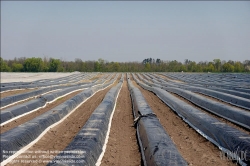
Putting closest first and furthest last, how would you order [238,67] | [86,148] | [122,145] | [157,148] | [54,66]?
[157,148] → [86,148] → [122,145] → [238,67] → [54,66]

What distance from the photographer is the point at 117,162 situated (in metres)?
4.84

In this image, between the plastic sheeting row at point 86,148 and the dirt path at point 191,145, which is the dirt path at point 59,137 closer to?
the plastic sheeting row at point 86,148

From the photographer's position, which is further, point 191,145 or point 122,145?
point 122,145

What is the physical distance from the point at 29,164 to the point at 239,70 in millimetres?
63120

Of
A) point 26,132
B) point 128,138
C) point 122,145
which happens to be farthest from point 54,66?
point 122,145

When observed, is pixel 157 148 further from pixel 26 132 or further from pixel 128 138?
pixel 26 132

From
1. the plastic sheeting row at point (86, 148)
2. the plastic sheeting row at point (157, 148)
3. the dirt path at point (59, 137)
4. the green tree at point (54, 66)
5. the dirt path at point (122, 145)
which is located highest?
the green tree at point (54, 66)

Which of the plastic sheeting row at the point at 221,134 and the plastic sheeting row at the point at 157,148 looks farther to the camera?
the plastic sheeting row at the point at 221,134

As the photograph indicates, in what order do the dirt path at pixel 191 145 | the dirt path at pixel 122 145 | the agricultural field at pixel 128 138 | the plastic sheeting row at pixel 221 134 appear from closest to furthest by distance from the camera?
the agricultural field at pixel 128 138 → the dirt path at pixel 191 145 → the plastic sheeting row at pixel 221 134 → the dirt path at pixel 122 145

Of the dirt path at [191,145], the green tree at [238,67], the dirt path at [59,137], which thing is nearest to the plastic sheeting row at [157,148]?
the dirt path at [191,145]

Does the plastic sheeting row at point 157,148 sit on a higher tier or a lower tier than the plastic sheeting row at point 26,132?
higher

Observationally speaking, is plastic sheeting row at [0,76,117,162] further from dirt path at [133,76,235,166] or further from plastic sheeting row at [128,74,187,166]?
dirt path at [133,76,235,166]

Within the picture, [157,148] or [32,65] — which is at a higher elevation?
[32,65]

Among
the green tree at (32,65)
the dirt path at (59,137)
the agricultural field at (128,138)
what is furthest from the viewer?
the green tree at (32,65)
